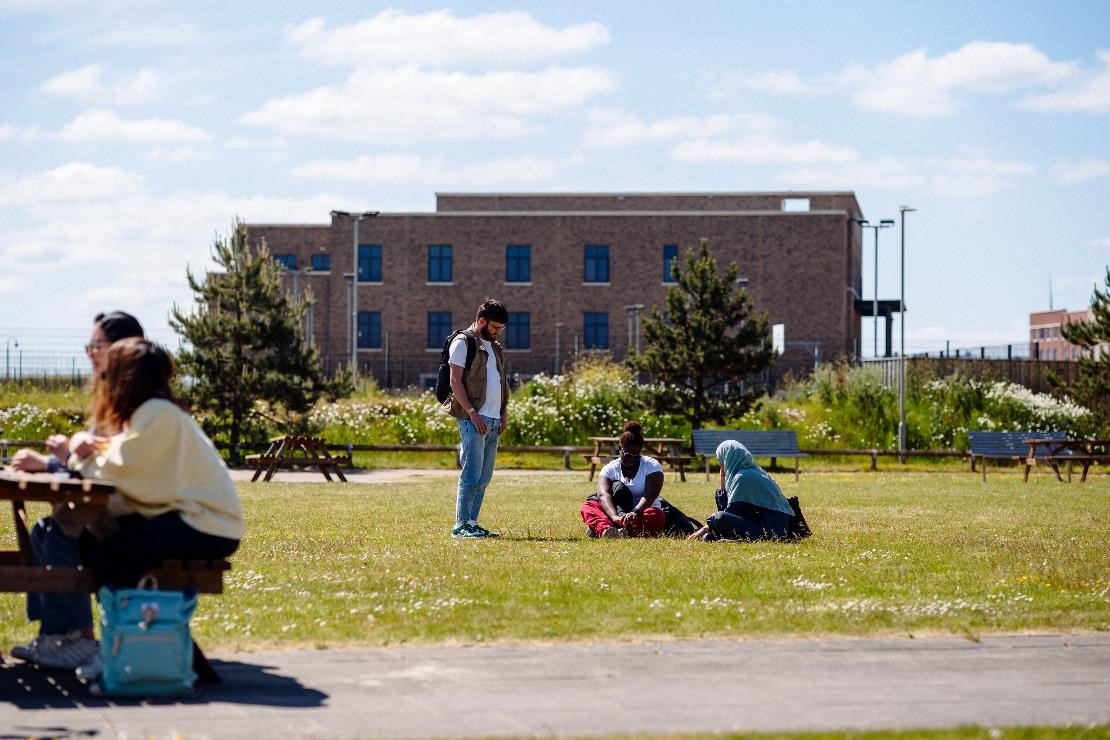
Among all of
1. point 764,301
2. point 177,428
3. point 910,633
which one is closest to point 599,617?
point 910,633

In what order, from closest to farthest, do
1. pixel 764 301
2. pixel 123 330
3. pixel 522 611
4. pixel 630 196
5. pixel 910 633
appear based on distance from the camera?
1. pixel 123 330
2. pixel 910 633
3. pixel 522 611
4. pixel 764 301
5. pixel 630 196

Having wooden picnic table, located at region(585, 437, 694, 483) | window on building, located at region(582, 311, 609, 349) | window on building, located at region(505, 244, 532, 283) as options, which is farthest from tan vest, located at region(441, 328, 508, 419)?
window on building, located at region(505, 244, 532, 283)

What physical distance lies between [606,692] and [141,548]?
1.90m

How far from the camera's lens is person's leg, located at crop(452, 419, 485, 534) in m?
11.9

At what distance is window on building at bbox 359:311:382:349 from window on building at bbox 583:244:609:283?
9341 mm

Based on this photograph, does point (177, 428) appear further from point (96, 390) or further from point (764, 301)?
point (764, 301)

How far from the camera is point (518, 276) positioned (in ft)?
208

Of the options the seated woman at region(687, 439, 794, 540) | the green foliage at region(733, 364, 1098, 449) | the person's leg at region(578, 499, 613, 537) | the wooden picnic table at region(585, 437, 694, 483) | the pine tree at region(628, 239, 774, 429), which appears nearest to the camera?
the seated woman at region(687, 439, 794, 540)

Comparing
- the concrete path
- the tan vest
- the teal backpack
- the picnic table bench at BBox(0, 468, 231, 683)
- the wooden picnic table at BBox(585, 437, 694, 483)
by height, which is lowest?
the wooden picnic table at BBox(585, 437, 694, 483)

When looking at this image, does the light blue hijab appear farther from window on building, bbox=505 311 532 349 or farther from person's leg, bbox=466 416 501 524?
window on building, bbox=505 311 532 349

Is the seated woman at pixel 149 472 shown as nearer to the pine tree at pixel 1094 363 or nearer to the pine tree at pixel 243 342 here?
the pine tree at pixel 243 342

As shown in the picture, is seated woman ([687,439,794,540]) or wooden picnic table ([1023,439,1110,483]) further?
wooden picnic table ([1023,439,1110,483])

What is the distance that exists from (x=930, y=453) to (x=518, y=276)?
3416cm

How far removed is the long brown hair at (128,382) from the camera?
5.61m
